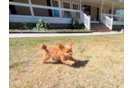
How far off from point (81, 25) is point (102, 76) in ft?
32.3

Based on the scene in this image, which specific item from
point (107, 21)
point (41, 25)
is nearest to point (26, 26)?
point (41, 25)

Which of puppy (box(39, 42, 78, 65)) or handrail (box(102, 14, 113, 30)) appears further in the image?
handrail (box(102, 14, 113, 30))

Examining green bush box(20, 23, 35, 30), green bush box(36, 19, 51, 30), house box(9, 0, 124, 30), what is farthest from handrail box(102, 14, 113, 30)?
green bush box(20, 23, 35, 30)

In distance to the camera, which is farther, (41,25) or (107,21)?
(107,21)

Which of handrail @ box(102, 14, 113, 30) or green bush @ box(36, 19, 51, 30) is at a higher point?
handrail @ box(102, 14, 113, 30)

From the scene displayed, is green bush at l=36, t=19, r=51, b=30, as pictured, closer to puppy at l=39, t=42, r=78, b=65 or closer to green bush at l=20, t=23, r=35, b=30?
green bush at l=20, t=23, r=35, b=30

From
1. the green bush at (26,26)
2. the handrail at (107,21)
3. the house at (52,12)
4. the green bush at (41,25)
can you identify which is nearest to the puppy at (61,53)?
the green bush at (41,25)

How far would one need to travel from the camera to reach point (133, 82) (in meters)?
0.63

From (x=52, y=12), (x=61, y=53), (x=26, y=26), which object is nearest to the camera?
(x=61, y=53)

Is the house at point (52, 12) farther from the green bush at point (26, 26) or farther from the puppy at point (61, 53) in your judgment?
the puppy at point (61, 53)

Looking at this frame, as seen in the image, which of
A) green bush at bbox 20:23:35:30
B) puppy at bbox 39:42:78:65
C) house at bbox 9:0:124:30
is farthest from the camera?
house at bbox 9:0:124:30

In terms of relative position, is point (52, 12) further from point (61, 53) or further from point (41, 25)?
point (61, 53)

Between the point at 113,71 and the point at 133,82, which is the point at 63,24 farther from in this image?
the point at 133,82

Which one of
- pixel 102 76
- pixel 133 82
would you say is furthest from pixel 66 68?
pixel 133 82
